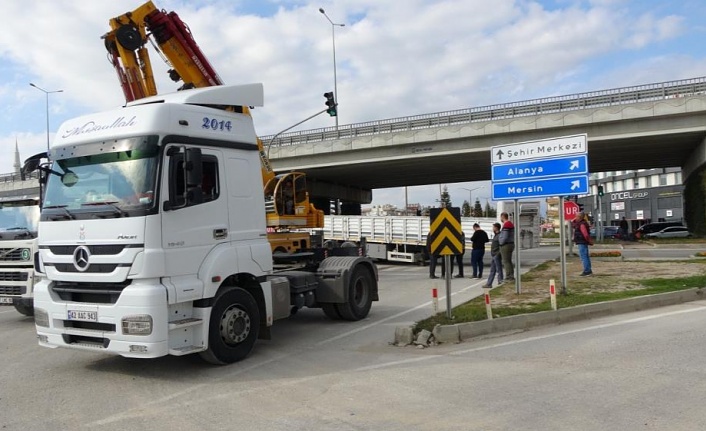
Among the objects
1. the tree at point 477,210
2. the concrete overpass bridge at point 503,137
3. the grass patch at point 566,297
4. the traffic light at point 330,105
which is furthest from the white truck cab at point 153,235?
the tree at point 477,210

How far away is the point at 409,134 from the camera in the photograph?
36.6m

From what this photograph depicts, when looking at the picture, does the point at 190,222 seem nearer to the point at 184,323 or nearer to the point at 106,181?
the point at 106,181

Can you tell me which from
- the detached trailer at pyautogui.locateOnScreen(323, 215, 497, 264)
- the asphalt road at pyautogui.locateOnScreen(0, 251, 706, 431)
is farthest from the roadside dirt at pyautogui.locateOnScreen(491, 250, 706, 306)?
the detached trailer at pyautogui.locateOnScreen(323, 215, 497, 264)

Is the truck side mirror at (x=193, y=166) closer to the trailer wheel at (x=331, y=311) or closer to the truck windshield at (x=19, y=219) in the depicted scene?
the trailer wheel at (x=331, y=311)

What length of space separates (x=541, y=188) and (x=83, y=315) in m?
9.24

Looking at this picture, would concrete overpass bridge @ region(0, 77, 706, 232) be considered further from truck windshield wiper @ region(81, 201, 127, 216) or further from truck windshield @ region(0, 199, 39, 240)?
truck windshield wiper @ region(81, 201, 127, 216)

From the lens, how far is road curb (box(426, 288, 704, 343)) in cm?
849

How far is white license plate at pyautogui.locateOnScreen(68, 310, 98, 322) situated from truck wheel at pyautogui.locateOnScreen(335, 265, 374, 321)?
463 centimetres

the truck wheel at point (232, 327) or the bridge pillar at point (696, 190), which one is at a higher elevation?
the bridge pillar at point (696, 190)

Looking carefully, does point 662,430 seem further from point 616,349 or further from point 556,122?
point 556,122

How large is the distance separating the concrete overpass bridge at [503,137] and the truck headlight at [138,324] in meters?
30.3

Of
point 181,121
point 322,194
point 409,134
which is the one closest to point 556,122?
point 409,134

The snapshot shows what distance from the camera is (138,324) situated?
611cm

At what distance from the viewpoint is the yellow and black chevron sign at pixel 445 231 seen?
9.38 metres
